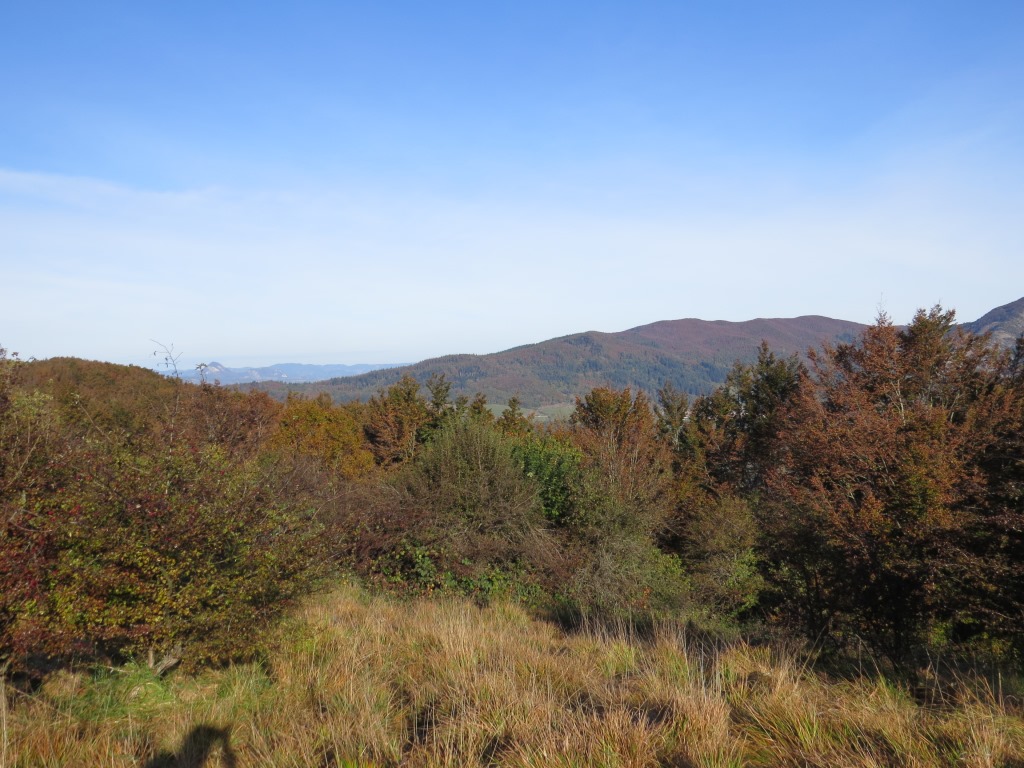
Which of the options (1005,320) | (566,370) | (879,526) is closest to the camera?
(879,526)

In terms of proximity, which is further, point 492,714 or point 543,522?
point 543,522

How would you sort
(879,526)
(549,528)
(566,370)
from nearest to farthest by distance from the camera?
(879,526) < (549,528) < (566,370)

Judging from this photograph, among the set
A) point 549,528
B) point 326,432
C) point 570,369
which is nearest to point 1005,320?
point 570,369

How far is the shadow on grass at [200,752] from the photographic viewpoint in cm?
311

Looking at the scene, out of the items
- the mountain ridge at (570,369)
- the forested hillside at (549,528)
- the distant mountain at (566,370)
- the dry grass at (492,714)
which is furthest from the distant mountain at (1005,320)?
the dry grass at (492,714)

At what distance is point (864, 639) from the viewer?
6801 mm

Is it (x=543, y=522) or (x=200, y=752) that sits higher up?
(x=200, y=752)

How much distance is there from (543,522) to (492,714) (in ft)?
31.5

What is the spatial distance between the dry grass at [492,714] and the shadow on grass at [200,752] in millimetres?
12

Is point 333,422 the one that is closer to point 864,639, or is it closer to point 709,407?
point 709,407

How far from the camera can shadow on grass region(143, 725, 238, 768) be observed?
3113mm

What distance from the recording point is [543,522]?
12789 millimetres

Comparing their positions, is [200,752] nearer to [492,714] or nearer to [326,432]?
[492,714]

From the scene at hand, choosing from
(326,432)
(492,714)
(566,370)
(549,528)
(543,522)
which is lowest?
(549,528)
